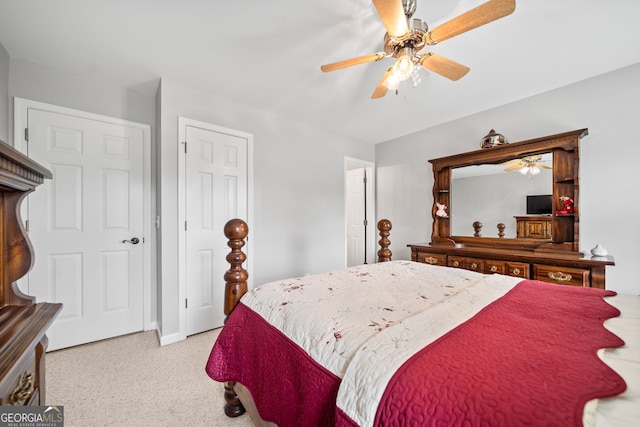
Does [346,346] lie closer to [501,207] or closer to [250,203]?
[250,203]

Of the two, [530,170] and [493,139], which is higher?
[493,139]

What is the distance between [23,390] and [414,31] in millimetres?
2085

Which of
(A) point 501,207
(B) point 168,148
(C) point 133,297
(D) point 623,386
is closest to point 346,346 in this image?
(D) point 623,386

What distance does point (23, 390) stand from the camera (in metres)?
0.63

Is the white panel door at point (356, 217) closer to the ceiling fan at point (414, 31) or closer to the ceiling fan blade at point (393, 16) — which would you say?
the ceiling fan at point (414, 31)

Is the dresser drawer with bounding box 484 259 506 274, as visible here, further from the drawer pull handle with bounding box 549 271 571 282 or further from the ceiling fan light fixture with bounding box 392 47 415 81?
the ceiling fan light fixture with bounding box 392 47 415 81

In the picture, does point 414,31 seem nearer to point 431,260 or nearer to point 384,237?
point 384,237

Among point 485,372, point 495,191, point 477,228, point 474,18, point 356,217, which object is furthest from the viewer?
point 356,217

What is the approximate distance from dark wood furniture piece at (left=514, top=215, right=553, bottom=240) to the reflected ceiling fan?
1.47 feet

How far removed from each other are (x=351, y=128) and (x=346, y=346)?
10.6 feet

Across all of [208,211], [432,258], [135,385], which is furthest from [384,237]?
[135,385]

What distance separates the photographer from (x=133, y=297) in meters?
2.49

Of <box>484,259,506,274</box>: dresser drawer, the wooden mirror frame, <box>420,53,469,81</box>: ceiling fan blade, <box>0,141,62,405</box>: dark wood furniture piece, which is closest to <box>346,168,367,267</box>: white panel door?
the wooden mirror frame

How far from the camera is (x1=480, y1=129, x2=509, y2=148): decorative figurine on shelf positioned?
108 inches
